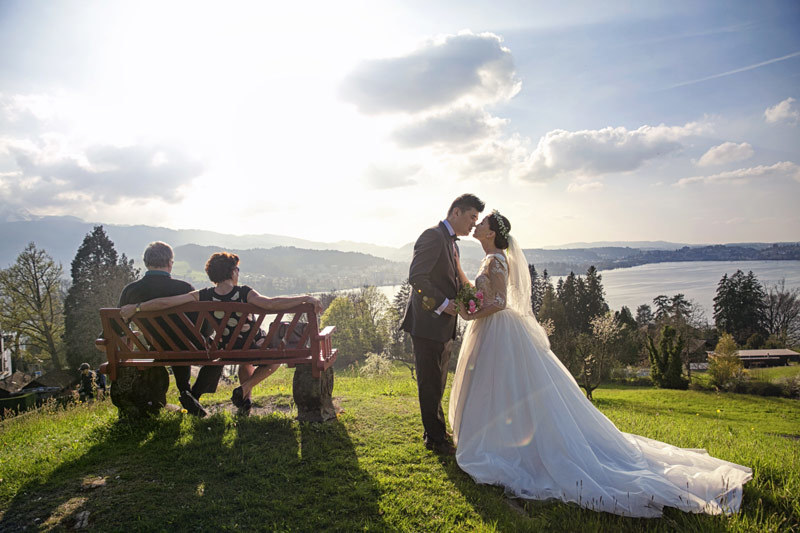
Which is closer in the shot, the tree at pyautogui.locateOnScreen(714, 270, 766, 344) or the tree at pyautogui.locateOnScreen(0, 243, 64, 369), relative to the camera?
the tree at pyautogui.locateOnScreen(0, 243, 64, 369)

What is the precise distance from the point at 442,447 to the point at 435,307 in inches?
66.3

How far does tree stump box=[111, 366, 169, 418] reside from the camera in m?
5.27

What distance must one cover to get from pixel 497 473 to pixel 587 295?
181 ft

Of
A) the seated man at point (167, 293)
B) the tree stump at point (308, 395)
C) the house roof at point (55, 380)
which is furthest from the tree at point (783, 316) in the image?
the house roof at point (55, 380)

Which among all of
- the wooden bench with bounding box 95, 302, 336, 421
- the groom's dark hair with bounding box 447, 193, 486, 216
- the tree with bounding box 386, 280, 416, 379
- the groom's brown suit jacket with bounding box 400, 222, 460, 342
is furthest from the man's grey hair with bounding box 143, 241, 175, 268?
the tree with bounding box 386, 280, 416, 379

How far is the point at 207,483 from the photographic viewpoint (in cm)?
380

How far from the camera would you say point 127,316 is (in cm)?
495

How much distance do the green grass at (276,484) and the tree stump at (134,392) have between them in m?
0.23

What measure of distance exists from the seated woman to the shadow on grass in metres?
0.85

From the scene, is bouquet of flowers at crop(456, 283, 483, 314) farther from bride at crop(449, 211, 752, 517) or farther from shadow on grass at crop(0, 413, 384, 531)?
shadow on grass at crop(0, 413, 384, 531)

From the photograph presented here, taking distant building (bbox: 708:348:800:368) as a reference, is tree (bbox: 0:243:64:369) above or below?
above

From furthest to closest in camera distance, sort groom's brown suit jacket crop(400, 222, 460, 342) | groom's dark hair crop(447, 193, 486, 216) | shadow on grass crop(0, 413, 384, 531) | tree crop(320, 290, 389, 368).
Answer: tree crop(320, 290, 389, 368) → groom's dark hair crop(447, 193, 486, 216) → groom's brown suit jacket crop(400, 222, 460, 342) → shadow on grass crop(0, 413, 384, 531)

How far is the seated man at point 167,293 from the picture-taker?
18.0ft

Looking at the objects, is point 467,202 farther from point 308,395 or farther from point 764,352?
point 764,352
